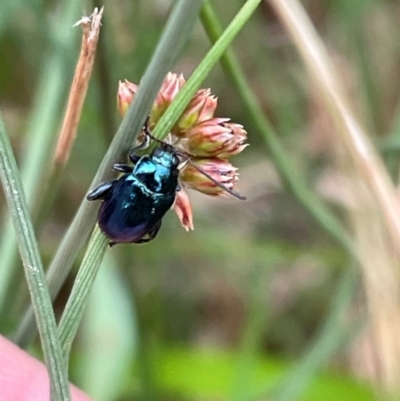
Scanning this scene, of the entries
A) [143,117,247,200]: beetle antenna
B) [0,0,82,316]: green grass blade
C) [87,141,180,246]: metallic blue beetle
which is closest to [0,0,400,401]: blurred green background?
[0,0,82,316]: green grass blade

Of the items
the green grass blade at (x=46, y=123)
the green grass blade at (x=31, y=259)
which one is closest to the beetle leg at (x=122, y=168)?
the green grass blade at (x=31, y=259)

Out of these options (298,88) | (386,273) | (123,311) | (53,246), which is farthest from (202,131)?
(298,88)

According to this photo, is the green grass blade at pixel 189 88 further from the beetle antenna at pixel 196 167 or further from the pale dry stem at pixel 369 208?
Answer: the pale dry stem at pixel 369 208

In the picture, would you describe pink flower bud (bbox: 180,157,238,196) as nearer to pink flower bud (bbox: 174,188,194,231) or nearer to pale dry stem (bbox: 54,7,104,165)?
pink flower bud (bbox: 174,188,194,231)

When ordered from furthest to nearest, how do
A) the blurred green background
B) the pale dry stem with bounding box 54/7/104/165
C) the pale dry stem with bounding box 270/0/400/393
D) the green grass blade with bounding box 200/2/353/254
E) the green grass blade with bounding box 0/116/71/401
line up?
the blurred green background < the pale dry stem with bounding box 270/0/400/393 < the green grass blade with bounding box 200/2/353/254 < the pale dry stem with bounding box 54/7/104/165 < the green grass blade with bounding box 0/116/71/401

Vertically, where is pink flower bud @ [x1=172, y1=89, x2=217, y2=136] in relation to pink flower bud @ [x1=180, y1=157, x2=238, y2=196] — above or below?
above
